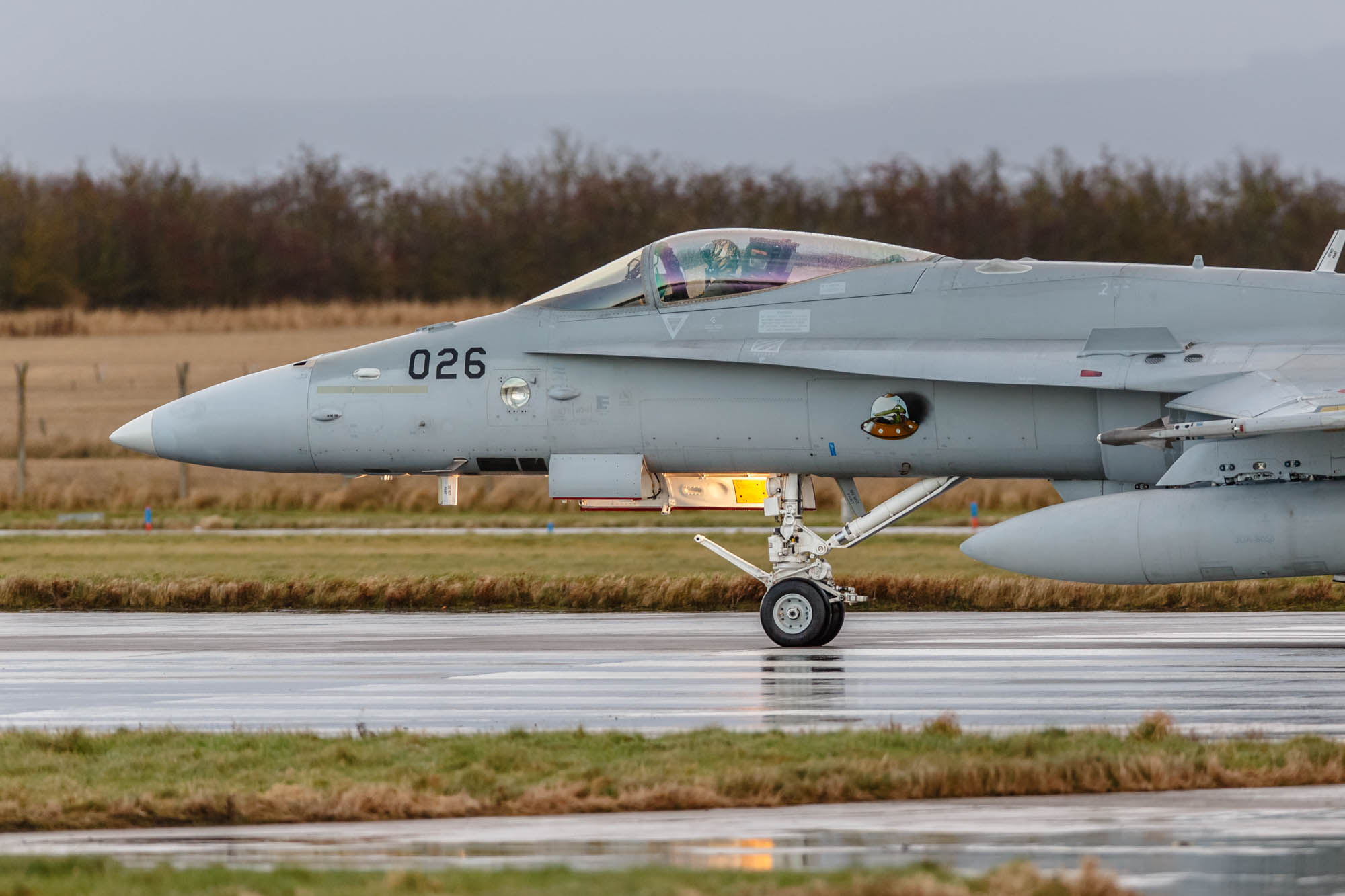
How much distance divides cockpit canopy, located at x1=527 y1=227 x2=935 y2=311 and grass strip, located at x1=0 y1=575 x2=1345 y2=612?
4920 millimetres

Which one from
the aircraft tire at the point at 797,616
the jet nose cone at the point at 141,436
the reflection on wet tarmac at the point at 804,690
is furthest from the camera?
the jet nose cone at the point at 141,436

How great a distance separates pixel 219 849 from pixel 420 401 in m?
8.85

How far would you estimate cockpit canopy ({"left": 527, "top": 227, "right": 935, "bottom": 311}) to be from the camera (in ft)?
51.0

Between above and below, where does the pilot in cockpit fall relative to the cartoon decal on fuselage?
above

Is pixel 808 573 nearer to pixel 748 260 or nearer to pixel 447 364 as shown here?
pixel 748 260

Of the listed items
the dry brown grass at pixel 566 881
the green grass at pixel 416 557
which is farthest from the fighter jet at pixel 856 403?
the dry brown grass at pixel 566 881

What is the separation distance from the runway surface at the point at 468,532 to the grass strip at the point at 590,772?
61.0ft

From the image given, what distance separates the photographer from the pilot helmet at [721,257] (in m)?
15.6

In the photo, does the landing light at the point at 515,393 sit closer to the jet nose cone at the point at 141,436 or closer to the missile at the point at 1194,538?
the jet nose cone at the point at 141,436

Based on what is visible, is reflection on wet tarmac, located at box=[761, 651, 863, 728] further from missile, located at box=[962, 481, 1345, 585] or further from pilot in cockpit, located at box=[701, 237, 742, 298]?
→ pilot in cockpit, located at box=[701, 237, 742, 298]

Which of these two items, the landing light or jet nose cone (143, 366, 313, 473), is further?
jet nose cone (143, 366, 313, 473)

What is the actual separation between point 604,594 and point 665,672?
6.64 meters

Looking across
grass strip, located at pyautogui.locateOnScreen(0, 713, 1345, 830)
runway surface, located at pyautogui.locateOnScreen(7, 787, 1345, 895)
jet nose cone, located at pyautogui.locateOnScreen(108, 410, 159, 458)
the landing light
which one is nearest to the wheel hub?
the landing light

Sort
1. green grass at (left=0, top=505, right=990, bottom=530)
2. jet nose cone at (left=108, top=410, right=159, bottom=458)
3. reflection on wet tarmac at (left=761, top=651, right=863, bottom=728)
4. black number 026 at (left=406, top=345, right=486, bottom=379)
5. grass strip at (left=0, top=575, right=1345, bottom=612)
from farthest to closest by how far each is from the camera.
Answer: green grass at (left=0, top=505, right=990, bottom=530) → grass strip at (left=0, top=575, right=1345, bottom=612) → jet nose cone at (left=108, top=410, right=159, bottom=458) → black number 026 at (left=406, top=345, right=486, bottom=379) → reflection on wet tarmac at (left=761, top=651, right=863, bottom=728)
